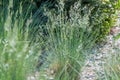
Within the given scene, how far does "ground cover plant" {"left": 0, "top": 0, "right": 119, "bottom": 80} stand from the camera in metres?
3.48

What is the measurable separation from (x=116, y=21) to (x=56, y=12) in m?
1.63

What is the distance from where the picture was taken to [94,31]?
5.74 metres

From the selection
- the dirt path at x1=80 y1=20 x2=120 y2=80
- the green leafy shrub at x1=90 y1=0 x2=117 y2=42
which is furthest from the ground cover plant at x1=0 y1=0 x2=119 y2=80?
the dirt path at x1=80 y1=20 x2=120 y2=80

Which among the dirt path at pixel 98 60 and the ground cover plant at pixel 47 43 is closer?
the ground cover plant at pixel 47 43

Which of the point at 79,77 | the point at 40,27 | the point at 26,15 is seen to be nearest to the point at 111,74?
the point at 79,77

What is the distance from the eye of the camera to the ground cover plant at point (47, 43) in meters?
3.48

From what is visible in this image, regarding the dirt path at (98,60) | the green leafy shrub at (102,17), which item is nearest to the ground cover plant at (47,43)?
the green leafy shrub at (102,17)

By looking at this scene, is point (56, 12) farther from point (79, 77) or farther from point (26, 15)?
point (79, 77)

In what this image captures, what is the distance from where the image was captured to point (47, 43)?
528cm

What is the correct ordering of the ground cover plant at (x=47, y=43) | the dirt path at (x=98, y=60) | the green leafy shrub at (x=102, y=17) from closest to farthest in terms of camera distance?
the ground cover plant at (x=47, y=43) → the dirt path at (x=98, y=60) → the green leafy shrub at (x=102, y=17)

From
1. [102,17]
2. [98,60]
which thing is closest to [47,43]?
[98,60]

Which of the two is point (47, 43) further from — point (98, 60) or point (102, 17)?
point (102, 17)

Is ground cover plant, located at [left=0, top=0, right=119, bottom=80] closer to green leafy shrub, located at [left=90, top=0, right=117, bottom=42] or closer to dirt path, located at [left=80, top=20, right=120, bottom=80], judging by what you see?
green leafy shrub, located at [left=90, top=0, right=117, bottom=42]

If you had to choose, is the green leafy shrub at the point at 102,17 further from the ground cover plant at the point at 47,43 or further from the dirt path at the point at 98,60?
the dirt path at the point at 98,60
